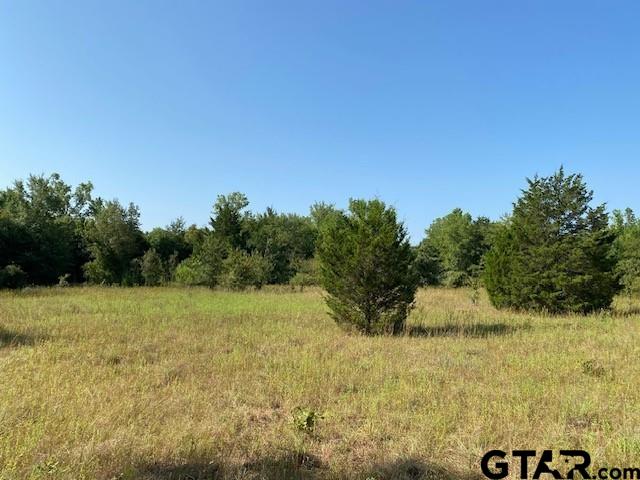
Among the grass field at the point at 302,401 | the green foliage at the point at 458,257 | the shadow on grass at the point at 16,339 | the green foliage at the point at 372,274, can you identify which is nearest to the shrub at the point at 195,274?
the green foliage at the point at 458,257

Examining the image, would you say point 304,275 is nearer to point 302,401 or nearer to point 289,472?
point 302,401

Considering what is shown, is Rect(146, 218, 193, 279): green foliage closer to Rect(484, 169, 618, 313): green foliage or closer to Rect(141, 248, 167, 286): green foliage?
Rect(141, 248, 167, 286): green foliage

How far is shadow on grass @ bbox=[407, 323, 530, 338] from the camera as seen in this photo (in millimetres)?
10344

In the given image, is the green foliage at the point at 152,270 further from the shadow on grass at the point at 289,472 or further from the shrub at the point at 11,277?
the shadow on grass at the point at 289,472

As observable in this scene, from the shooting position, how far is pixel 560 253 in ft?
49.1

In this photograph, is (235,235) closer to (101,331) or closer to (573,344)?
(101,331)

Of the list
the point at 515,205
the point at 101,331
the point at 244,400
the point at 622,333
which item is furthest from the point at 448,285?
the point at 244,400

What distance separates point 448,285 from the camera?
36.9m

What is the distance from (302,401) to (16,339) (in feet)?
22.9

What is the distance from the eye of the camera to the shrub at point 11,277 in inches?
1093

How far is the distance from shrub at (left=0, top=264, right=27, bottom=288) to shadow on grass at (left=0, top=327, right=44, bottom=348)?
71.8ft

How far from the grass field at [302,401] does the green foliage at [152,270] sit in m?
22.0

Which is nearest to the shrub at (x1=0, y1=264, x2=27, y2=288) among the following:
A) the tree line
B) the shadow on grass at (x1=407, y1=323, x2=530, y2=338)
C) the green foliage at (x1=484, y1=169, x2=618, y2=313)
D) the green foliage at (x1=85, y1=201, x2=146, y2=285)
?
the tree line

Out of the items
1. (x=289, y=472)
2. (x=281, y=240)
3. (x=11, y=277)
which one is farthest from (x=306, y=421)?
(x=281, y=240)
